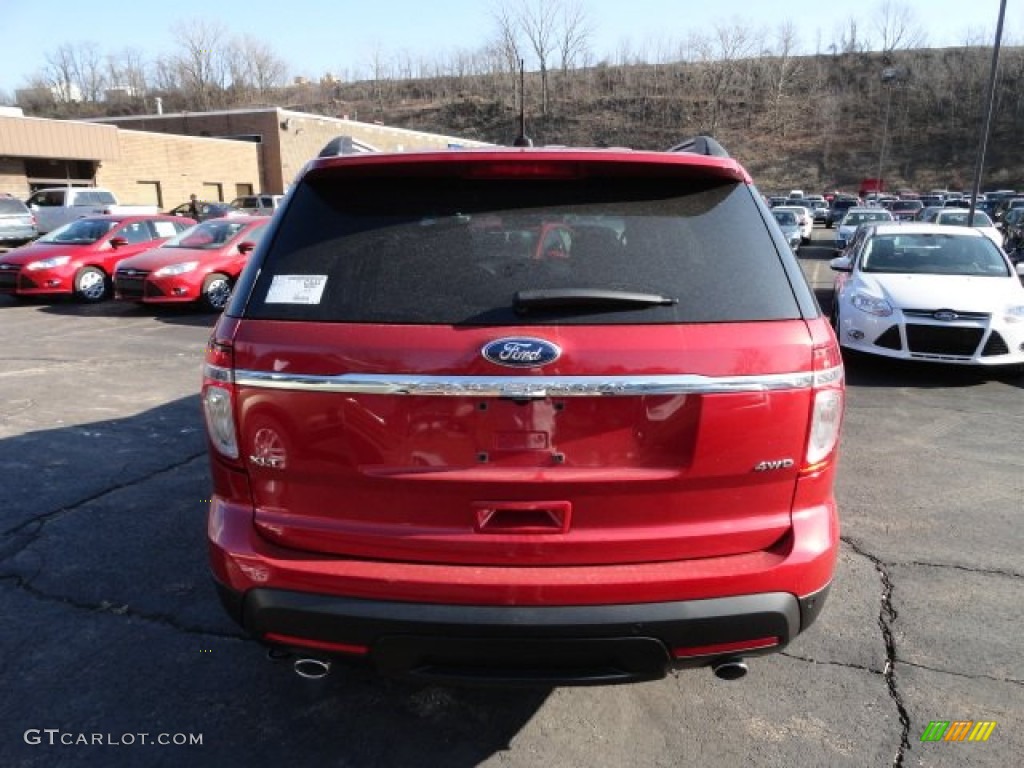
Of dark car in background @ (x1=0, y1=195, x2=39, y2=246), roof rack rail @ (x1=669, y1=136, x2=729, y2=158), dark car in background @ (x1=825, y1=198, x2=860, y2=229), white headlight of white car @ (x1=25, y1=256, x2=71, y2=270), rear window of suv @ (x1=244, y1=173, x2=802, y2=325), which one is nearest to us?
rear window of suv @ (x1=244, y1=173, x2=802, y2=325)

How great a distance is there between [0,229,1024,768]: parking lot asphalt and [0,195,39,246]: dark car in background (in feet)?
64.4

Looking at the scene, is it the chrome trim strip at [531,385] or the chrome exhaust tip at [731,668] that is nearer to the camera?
the chrome trim strip at [531,385]

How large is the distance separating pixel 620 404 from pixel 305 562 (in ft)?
3.36

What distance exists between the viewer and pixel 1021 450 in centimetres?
555

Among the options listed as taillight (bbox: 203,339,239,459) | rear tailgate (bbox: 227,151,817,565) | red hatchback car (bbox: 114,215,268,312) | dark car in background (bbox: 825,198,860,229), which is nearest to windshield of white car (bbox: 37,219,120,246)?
red hatchback car (bbox: 114,215,268,312)

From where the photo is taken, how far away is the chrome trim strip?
200 centimetres

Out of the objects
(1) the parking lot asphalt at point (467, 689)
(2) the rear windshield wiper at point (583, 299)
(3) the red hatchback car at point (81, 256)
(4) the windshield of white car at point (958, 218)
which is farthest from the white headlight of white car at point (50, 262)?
(4) the windshield of white car at point (958, 218)

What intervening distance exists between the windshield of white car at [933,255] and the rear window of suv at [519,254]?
7375 millimetres

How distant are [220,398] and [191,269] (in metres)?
11.5

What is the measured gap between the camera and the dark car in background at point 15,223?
68.3 feet

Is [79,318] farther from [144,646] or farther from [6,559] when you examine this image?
[144,646]

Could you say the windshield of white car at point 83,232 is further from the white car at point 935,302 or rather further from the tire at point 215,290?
the white car at point 935,302

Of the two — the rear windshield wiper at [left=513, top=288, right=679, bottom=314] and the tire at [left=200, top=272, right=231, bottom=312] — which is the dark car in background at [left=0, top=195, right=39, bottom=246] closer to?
the tire at [left=200, top=272, right=231, bottom=312]

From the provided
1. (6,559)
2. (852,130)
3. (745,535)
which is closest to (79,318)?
→ (6,559)
